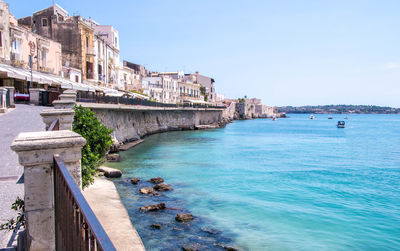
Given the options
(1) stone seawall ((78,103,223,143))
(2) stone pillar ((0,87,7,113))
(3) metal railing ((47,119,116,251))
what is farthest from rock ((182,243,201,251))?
(1) stone seawall ((78,103,223,143))

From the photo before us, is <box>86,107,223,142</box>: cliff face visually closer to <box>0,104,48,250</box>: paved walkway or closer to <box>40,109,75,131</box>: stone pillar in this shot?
<box>0,104,48,250</box>: paved walkway

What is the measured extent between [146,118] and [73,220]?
4762 centimetres

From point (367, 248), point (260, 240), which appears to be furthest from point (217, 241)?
point (367, 248)

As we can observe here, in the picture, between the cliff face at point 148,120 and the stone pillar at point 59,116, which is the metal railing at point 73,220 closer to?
the stone pillar at point 59,116

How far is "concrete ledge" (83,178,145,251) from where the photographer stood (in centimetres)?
974

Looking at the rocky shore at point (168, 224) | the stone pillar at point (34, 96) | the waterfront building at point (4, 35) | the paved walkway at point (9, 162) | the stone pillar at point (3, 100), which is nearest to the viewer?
the paved walkway at point (9, 162)

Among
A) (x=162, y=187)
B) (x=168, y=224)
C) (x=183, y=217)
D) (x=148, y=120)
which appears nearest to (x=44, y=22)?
(x=148, y=120)

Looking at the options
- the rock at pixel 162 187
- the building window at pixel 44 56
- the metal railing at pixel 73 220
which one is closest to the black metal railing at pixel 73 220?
the metal railing at pixel 73 220

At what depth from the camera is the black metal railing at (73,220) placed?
2.33 meters

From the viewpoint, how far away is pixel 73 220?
10.5ft

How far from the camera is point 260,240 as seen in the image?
493 inches

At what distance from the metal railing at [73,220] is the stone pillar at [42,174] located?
14cm

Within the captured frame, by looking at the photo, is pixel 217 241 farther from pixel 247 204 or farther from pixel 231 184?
pixel 231 184

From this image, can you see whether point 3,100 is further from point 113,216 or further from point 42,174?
point 42,174
